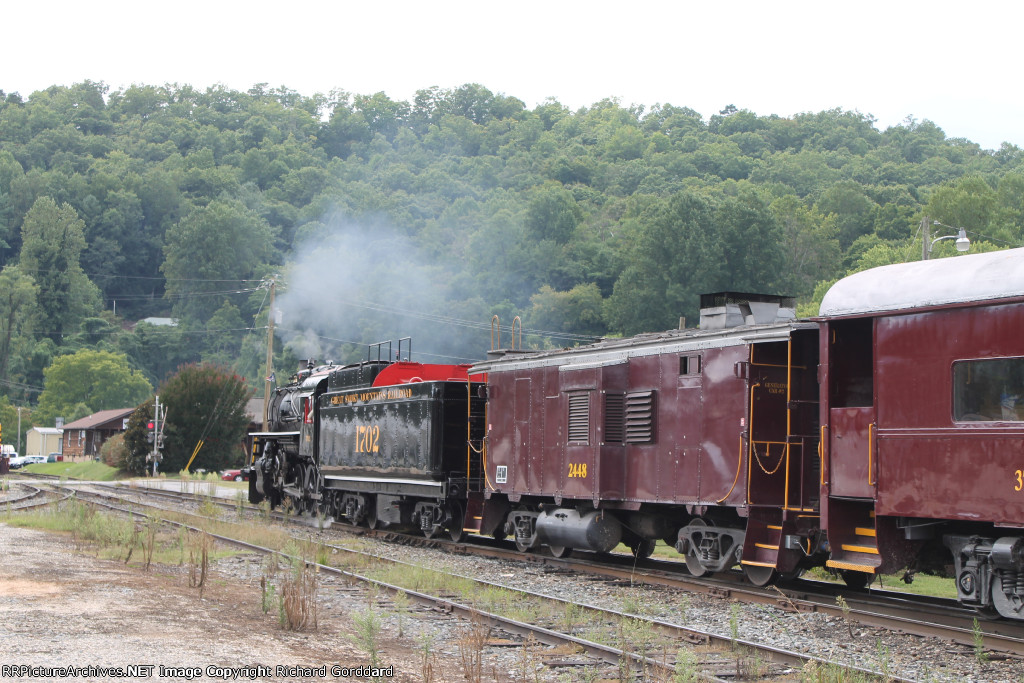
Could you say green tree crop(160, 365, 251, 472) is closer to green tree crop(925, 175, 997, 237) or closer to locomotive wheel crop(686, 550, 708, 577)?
locomotive wheel crop(686, 550, 708, 577)

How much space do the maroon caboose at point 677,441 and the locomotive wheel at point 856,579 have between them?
898 millimetres

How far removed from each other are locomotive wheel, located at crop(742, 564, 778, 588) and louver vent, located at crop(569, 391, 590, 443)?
3.46 m

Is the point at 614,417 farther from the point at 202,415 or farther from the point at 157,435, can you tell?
the point at 202,415

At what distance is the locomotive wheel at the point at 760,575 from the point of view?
45.1ft

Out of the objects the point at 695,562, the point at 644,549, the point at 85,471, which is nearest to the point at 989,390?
the point at 695,562

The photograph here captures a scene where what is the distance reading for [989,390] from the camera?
10.6 m

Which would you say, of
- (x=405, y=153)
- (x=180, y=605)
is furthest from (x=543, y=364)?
(x=405, y=153)

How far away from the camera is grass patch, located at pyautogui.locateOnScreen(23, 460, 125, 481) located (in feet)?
206

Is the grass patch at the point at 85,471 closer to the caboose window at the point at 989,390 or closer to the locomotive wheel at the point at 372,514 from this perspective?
the locomotive wheel at the point at 372,514

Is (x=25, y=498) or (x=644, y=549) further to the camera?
(x=25, y=498)

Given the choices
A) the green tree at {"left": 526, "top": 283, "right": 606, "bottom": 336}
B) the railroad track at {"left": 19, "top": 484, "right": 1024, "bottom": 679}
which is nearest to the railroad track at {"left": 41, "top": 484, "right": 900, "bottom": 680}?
the railroad track at {"left": 19, "top": 484, "right": 1024, "bottom": 679}

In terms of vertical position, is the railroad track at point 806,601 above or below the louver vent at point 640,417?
below

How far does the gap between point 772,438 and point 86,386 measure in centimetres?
11458

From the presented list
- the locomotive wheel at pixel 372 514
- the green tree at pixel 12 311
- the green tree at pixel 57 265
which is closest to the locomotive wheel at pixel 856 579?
the locomotive wheel at pixel 372 514
